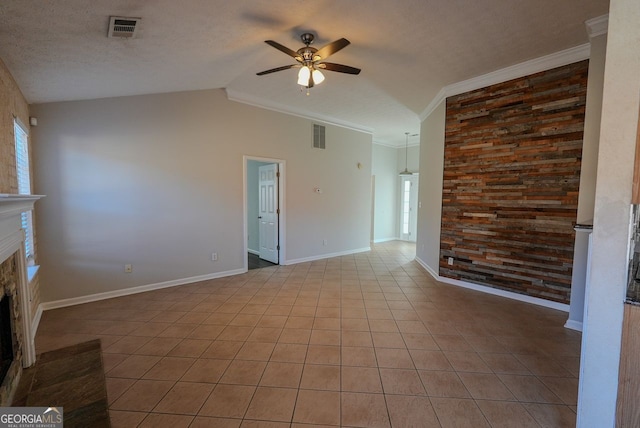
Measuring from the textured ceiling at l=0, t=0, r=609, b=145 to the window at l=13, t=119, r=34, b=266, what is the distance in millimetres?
433

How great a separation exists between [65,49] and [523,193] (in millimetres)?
4913

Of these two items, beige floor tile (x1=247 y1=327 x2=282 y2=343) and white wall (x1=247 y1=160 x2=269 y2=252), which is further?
white wall (x1=247 y1=160 x2=269 y2=252)

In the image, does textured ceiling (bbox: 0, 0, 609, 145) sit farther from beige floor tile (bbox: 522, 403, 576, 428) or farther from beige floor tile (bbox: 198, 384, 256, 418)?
beige floor tile (bbox: 522, 403, 576, 428)

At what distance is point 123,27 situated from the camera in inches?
82.7

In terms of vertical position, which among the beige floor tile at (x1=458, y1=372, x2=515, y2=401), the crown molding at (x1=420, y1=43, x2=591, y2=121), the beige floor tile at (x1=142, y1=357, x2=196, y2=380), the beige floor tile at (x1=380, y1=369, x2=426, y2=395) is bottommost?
the beige floor tile at (x1=142, y1=357, x2=196, y2=380)

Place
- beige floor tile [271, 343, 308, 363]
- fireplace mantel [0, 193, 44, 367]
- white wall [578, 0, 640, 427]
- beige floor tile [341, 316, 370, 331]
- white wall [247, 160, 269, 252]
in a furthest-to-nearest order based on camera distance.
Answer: white wall [247, 160, 269, 252] < beige floor tile [341, 316, 370, 331] < beige floor tile [271, 343, 308, 363] < fireplace mantel [0, 193, 44, 367] < white wall [578, 0, 640, 427]

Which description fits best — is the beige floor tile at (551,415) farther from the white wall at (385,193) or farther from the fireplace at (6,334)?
the white wall at (385,193)

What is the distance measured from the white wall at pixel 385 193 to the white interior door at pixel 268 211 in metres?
3.68

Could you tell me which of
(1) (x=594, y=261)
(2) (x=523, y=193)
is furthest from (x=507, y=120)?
(1) (x=594, y=261)

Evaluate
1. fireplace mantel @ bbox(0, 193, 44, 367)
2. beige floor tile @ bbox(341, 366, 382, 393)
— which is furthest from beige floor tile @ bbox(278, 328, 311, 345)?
fireplace mantel @ bbox(0, 193, 44, 367)

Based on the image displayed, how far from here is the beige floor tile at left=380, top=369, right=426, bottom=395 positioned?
1.90 meters

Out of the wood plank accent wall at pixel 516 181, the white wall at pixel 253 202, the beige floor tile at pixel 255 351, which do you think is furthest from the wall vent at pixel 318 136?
the beige floor tile at pixel 255 351

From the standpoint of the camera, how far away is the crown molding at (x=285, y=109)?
4502mm

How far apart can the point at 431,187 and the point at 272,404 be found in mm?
4219
